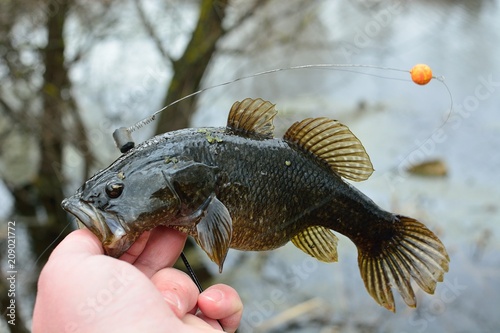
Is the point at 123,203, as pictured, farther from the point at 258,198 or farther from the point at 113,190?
the point at 258,198

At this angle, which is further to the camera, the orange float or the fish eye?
the orange float

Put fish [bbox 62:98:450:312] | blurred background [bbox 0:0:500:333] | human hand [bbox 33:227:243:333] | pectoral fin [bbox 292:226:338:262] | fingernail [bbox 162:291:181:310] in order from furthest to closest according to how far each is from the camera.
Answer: blurred background [bbox 0:0:500:333], pectoral fin [bbox 292:226:338:262], fingernail [bbox 162:291:181:310], fish [bbox 62:98:450:312], human hand [bbox 33:227:243:333]

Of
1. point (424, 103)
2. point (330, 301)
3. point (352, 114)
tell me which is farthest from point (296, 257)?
point (424, 103)

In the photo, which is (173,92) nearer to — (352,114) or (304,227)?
(304,227)

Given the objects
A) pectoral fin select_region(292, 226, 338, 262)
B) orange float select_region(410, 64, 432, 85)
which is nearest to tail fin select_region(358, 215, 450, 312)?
pectoral fin select_region(292, 226, 338, 262)

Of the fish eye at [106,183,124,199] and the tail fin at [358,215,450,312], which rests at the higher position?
the fish eye at [106,183,124,199]

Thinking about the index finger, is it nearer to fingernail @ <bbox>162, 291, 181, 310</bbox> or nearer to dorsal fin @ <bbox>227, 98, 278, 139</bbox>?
fingernail @ <bbox>162, 291, 181, 310</bbox>

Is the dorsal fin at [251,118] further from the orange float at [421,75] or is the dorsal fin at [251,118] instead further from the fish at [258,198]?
the orange float at [421,75]
